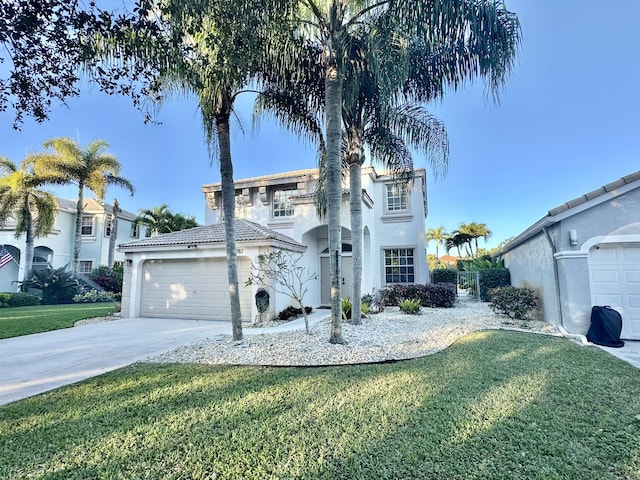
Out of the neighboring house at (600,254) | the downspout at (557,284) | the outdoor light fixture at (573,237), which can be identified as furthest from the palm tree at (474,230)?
the outdoor light fixture at (573,237)

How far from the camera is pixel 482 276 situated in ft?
59.9

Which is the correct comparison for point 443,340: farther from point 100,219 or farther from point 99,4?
point 100,219

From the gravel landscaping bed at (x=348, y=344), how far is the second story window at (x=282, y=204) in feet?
27.0

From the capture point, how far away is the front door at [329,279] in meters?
15.8

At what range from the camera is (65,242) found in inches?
1065

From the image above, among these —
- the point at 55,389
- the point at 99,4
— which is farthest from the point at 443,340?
the point at 99,4

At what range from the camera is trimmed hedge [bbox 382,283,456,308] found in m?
15.1

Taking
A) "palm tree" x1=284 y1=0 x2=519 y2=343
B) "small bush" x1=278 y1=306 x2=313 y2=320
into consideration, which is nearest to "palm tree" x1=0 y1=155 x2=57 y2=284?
"small bush" x1=278 y1=306 x2=313 y2=320

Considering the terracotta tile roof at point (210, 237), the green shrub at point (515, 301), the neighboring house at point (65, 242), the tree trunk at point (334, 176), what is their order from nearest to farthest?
the tree trunk at point (334, 176) → the green shrub at point (515, 301) → the terracotta tile roof at point (210, 237) → the neighboring house at point (65, 242)

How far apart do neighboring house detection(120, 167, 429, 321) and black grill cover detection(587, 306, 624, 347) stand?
6724 millimetres

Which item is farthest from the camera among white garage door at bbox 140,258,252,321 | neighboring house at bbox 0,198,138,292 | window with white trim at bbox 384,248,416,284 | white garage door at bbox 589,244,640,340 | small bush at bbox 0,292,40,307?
neighboring house at bbox 0,198,138,292

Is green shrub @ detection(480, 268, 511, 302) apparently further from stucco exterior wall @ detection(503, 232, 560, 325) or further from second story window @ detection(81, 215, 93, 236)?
second story window @ detection(81, 215, 93, 236)

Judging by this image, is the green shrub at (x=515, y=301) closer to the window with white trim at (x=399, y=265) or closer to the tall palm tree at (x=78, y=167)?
the window with white trim at (x=399, y=265)

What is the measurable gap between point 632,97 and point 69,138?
30.6 meters
